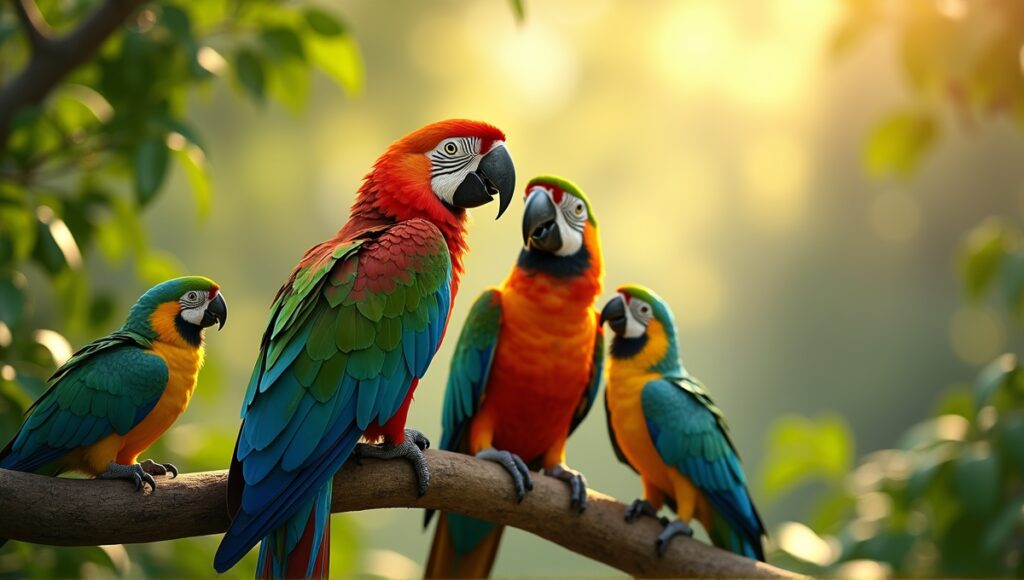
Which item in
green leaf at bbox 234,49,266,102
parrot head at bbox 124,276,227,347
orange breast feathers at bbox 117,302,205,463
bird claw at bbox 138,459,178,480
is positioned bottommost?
bird claw at bbox 138,459,178,480

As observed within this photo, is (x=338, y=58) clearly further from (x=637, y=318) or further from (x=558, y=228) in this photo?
(x=637, y=318)

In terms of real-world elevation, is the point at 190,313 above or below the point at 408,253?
below

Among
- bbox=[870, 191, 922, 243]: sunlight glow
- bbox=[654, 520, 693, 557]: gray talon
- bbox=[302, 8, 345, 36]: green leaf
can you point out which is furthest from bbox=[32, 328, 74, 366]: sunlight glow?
bbox=[870, 191, 922, 243]: sunlight glow

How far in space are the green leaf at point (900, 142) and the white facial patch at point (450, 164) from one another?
1128mm

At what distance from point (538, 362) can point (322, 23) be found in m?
0.92

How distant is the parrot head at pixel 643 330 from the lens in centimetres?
190

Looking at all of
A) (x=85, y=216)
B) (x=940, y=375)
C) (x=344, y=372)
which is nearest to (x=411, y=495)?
(x=344, y=372)

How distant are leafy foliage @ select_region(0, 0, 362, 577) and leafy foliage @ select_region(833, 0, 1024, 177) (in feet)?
3.84

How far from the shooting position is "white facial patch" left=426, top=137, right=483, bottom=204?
1549 millimetres

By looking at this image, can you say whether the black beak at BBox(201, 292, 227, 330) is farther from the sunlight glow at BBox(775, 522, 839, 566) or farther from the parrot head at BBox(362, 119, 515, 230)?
the sunlight glow at BBox(775, 522, 839, 566)

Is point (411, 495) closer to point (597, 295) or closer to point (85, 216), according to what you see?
point (597, 295)

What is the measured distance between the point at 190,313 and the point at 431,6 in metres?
6.31

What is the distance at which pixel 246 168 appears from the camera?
672cm

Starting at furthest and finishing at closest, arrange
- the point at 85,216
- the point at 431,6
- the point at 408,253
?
the point at 431,6
the point at 85,216
the point at 408,253
